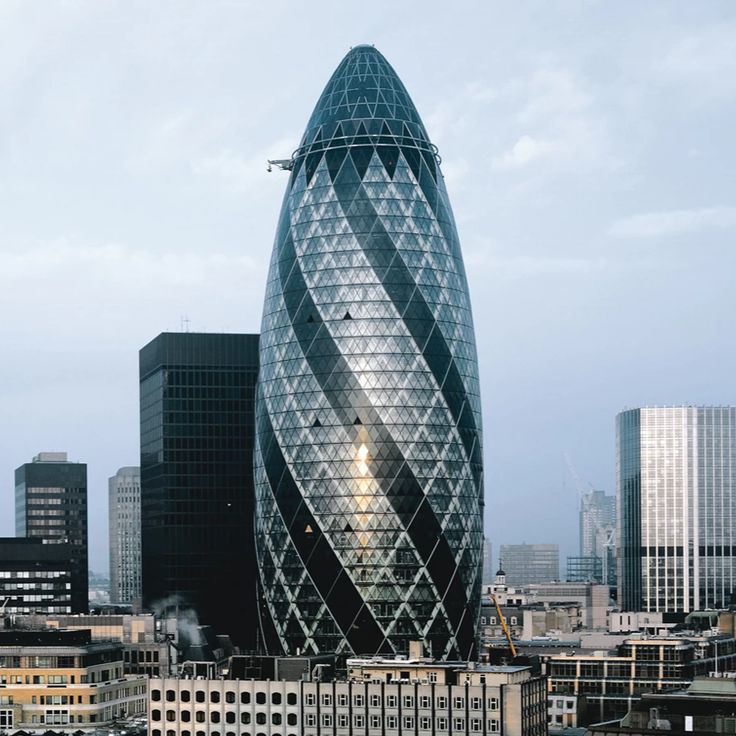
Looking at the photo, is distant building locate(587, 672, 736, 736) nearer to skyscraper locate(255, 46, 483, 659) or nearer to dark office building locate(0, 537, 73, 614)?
skyscraper locate(255, 46, 483, 659)

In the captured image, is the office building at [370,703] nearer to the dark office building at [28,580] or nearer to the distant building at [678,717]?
the distant building at [678,717]

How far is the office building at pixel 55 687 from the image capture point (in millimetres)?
123125

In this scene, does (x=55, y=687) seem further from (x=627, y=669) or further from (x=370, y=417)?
(x=627, y=669)

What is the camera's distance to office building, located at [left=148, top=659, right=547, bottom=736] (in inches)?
3780

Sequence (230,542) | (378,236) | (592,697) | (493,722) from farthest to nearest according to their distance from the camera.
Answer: (230,542) → (378,236) → (592,697) → (493,722)

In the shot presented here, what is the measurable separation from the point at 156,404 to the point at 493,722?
8660cm

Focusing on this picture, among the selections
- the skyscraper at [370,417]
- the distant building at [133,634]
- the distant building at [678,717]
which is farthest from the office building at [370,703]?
the skyscraper at [370,417]

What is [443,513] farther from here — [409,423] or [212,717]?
[212,717]

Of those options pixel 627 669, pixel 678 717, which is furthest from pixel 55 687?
pixel 678 717

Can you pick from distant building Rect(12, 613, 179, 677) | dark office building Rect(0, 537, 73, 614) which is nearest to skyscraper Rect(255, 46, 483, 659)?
distant building Rect(12, 613, 179, 677)

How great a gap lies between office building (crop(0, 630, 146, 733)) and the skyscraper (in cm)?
2048

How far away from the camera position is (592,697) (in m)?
135

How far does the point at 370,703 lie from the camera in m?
98.2

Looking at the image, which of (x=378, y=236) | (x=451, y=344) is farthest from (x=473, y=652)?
(x=378, y=236)
